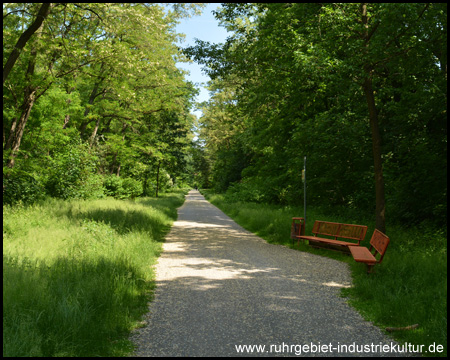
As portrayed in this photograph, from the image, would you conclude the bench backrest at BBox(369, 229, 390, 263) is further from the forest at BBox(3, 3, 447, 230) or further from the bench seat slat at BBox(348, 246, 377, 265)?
the forest at BBox(3, 3, 447, 230)

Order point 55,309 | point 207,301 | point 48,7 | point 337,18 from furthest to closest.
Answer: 1. point 48,7
2. point 337,18
3. point 207,301
4. point 55,309

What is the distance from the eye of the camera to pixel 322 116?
1384cm

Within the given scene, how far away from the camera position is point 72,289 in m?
4.83

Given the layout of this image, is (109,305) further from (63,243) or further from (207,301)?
(63,243)

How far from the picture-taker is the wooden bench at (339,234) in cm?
909

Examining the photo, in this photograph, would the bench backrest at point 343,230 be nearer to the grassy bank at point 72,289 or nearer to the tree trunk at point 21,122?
the grassy bank at point 72,289

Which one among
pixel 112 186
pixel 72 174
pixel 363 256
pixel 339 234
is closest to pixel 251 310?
pixel 363 256

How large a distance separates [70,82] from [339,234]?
42.6 feet

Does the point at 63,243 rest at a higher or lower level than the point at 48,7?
lower

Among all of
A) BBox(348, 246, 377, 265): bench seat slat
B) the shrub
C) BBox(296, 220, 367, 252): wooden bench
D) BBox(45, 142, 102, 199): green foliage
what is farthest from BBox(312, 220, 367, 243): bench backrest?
the shrub

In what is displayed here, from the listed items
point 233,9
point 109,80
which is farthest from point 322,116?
point 109,80

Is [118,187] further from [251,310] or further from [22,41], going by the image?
[251,310]

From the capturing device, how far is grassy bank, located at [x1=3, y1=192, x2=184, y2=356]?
360 centimetres

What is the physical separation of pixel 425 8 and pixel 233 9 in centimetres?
575
